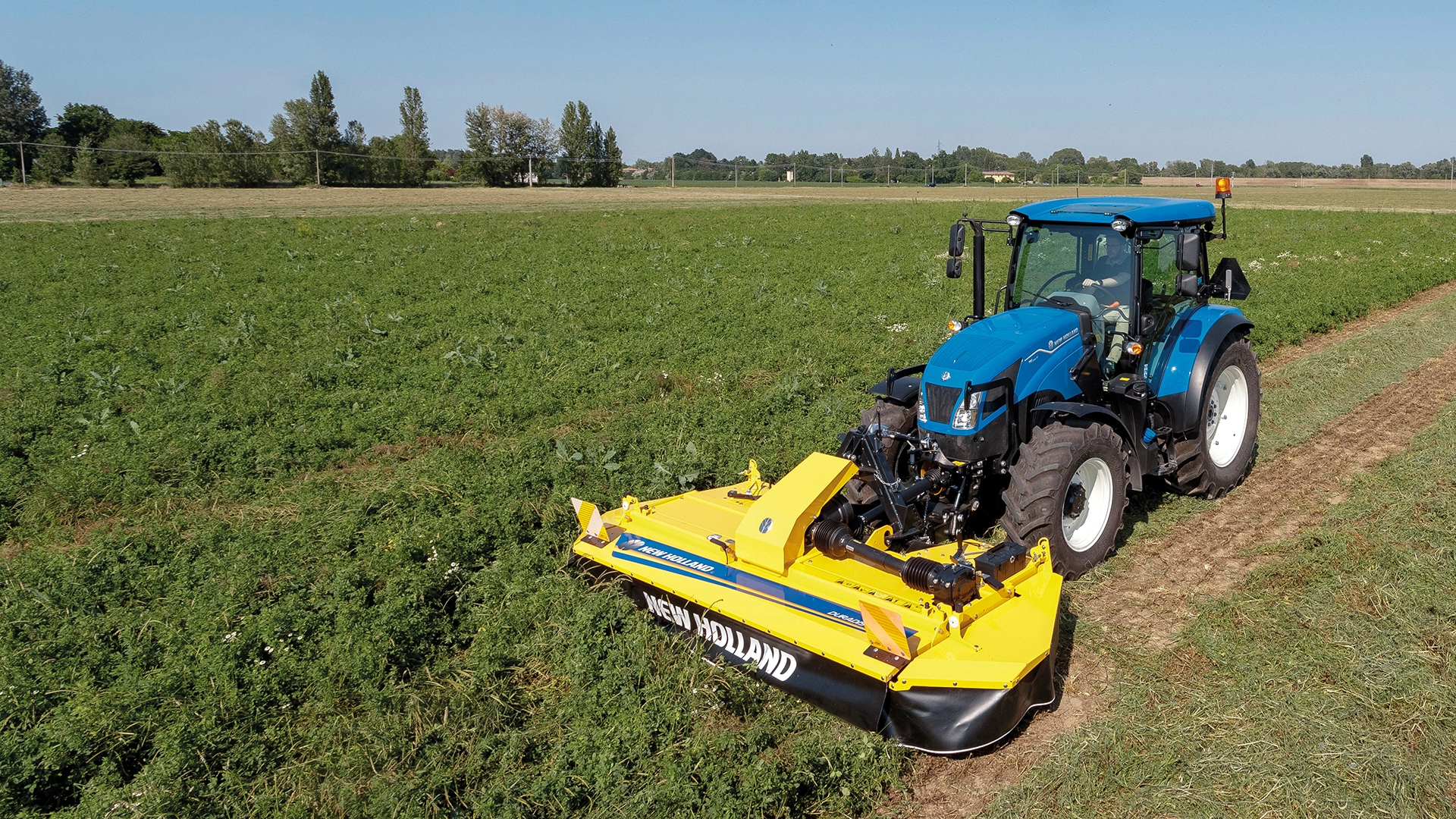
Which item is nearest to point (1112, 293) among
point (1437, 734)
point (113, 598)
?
point (1437, 734)

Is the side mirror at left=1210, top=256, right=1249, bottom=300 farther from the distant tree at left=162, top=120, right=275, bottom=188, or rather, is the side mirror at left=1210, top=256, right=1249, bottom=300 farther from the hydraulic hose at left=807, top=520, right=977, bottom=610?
the distant tree at left=162, top=120, right=275, bottom=188

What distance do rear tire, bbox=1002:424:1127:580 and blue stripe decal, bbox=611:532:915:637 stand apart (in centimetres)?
141

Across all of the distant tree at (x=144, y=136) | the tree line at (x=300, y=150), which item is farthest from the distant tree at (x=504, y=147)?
the distant tree at (x=144, y=136)

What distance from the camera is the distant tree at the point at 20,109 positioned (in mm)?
67438

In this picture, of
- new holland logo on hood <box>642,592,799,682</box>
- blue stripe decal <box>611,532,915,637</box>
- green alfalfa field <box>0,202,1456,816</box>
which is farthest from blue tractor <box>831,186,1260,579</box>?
green alfalfa field <box>0,202,1456,816</box>

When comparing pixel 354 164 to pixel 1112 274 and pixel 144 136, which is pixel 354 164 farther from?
pixel 1112 274

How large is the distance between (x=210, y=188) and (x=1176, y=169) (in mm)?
68386

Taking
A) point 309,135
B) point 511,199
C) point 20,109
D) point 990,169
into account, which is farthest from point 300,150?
point 990,169

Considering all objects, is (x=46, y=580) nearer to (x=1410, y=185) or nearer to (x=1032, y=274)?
(x=1032, y=274)

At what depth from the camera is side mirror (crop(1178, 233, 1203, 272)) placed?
6219mm

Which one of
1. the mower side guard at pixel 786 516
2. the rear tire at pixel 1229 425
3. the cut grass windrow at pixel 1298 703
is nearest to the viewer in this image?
the cut grass windrow at pixel 1298 703

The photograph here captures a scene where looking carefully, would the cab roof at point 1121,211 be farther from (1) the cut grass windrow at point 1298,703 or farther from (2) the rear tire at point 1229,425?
(1) the cut grass windrow at point 1298,703

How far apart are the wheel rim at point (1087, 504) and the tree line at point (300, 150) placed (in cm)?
5392

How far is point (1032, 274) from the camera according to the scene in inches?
276
